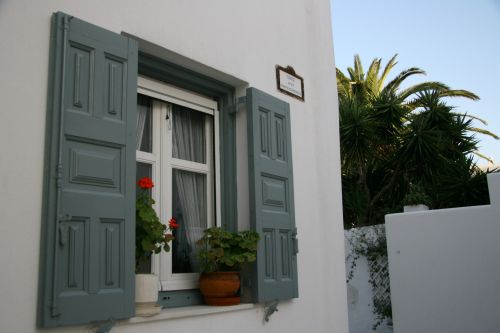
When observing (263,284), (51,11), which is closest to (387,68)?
(263,284)

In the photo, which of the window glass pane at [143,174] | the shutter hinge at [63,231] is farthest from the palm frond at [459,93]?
the shutter hinge at [63,231]

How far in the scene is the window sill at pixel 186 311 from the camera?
315cm

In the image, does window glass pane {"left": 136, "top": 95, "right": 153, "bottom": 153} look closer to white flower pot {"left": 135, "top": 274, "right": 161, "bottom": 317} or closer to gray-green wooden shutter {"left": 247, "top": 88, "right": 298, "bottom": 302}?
gray-green wooden shutter {"left": 247, "top": 88, "right": 298, "bottom": 302}

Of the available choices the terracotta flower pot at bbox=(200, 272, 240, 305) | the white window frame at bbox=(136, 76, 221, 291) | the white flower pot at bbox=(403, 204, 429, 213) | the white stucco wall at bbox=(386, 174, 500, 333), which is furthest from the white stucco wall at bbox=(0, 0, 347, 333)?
the white flower pot at bbox=(403, 204, 429, 213)

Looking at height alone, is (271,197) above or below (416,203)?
below

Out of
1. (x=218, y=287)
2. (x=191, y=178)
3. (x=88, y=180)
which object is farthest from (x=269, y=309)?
(x=88, y=180)

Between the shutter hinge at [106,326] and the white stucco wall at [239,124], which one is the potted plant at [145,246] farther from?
the shutter hinge at [106,326]

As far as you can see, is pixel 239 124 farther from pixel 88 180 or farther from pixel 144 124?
pixel 88 180

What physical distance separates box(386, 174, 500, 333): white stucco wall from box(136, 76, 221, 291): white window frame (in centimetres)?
455

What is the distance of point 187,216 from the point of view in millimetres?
4082

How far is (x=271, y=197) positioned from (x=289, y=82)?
1.18 m

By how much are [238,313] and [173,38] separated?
6.55 ft

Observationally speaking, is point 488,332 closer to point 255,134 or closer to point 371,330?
point 371,330

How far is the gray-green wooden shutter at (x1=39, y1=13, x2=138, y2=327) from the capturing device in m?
2.76
